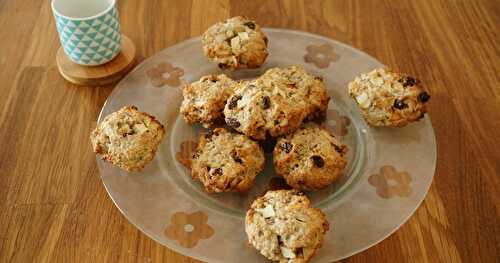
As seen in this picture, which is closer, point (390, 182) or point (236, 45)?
point (390, 182)

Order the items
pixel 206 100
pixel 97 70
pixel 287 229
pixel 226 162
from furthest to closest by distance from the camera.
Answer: pixel 97 70 < pixel 206 100 < pixel 226 162 < pixel 287 229

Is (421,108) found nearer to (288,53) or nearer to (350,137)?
(350,137)

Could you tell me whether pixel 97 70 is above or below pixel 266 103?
below

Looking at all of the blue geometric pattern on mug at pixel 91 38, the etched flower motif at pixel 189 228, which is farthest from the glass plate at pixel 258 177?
the blue geometric pattern on mug at pixel 91 38

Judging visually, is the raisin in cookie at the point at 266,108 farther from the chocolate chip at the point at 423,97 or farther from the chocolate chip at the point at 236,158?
the chocolate chip at the point at 423,97

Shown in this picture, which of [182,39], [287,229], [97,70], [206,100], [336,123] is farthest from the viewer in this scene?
[182,39]

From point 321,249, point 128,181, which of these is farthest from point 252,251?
point 128,181

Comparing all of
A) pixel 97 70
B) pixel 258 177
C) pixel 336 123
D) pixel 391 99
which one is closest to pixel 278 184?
pixel 258 177

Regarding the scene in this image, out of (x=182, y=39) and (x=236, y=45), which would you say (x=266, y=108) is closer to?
(x=236, y=45)
